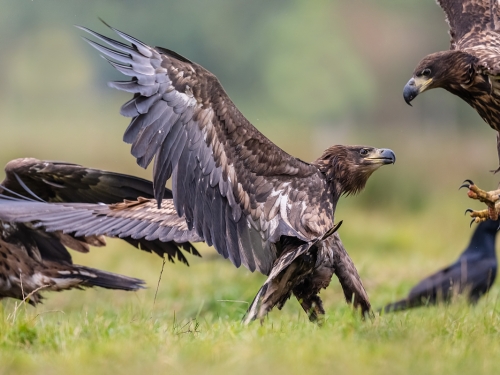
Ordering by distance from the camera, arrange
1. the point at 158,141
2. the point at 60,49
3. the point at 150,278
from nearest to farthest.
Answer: the point at 158,141 → the point at 150,278 → the point at 60,49

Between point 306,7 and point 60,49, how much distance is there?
10.3 metres

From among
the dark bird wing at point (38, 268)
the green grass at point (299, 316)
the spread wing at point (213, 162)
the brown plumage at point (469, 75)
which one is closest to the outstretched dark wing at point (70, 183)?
the dark bird wing at point (38, 268)

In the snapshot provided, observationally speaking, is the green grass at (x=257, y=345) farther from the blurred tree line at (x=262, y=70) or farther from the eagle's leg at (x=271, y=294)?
the blurred tree line at (x=262, y=70)

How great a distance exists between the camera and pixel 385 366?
371 cm

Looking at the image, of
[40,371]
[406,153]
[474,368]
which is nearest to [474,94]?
[474,368]

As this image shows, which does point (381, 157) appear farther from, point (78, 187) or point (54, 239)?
point (54, 239)

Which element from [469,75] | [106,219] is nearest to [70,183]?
[106,219]

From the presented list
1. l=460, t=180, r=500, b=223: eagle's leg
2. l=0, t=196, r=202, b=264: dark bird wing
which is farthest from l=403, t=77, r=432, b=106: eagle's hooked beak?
l=0, t=196, r=202, b=264: dark bird wing

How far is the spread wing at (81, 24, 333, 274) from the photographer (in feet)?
15.5

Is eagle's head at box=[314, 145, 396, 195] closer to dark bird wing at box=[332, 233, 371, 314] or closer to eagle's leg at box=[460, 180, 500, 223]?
dark bird wing at box=[332, 233, 371, 314]

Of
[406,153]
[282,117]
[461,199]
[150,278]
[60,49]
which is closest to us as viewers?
[150,278]

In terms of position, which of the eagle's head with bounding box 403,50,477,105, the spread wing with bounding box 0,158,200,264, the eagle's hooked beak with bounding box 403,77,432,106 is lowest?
the spread wing with bounding box 0,158,200,264

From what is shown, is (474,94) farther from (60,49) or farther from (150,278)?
(60,49)

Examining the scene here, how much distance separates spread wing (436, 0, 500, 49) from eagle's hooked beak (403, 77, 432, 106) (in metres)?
0.72
